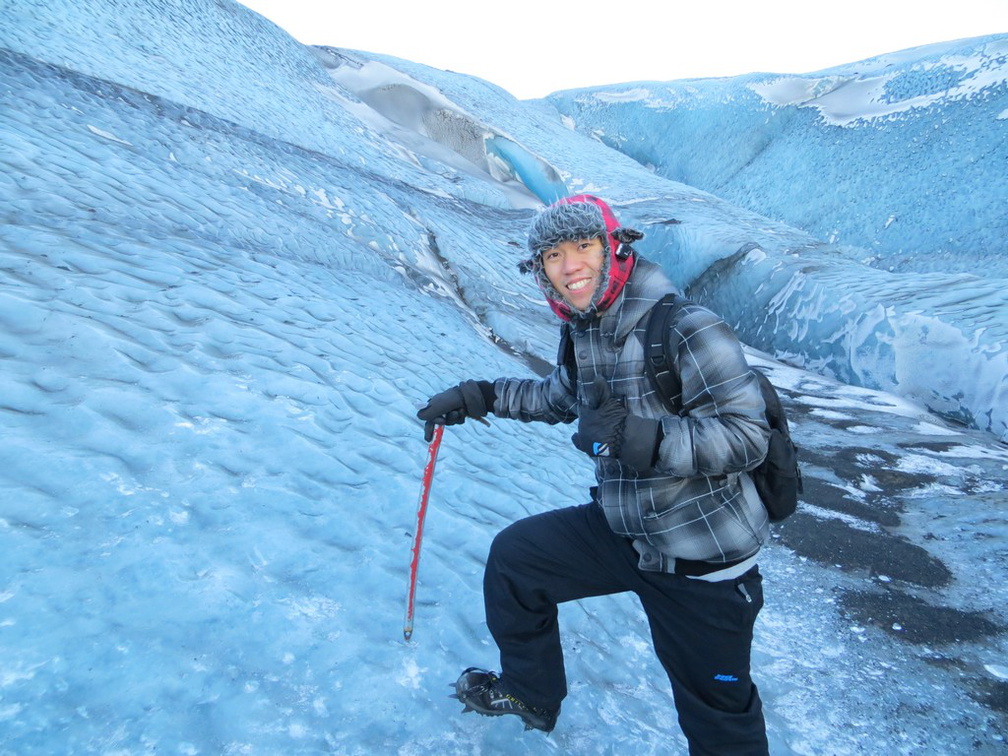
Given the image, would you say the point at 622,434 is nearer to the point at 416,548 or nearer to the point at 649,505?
the point at 649,505

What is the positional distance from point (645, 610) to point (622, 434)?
0.46 meters

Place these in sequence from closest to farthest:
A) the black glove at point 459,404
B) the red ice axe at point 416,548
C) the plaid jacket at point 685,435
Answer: the plaid jacket at point 685,435, the black glove at point 459,404, the red ice axe at point 416,548

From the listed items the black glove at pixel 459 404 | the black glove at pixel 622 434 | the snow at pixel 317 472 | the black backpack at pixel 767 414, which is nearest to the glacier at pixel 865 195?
the snow at pixel 317 472

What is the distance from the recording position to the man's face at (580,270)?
134cm

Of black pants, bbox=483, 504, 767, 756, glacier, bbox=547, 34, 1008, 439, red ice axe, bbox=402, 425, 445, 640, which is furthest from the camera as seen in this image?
glacier, bbox=547, 34, 1008, 439

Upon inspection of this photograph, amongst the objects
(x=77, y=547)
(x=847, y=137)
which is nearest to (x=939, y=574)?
(x=77, y=547)

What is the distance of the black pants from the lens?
128 centimetres

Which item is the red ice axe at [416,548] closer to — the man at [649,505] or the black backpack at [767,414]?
the man at [649,505]

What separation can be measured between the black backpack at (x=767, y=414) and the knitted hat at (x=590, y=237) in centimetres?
9

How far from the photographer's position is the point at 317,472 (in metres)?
2.16

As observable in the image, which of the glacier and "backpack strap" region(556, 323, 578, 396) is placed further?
the glacier

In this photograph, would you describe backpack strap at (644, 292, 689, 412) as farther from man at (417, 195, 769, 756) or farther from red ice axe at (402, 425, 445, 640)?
red ice axe at (402, 425, 445, 640)

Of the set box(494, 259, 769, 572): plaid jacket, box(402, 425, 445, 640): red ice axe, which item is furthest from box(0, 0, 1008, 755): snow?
box(494, 259, 769, 572): plaid jacket

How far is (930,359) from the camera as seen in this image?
4664mm
